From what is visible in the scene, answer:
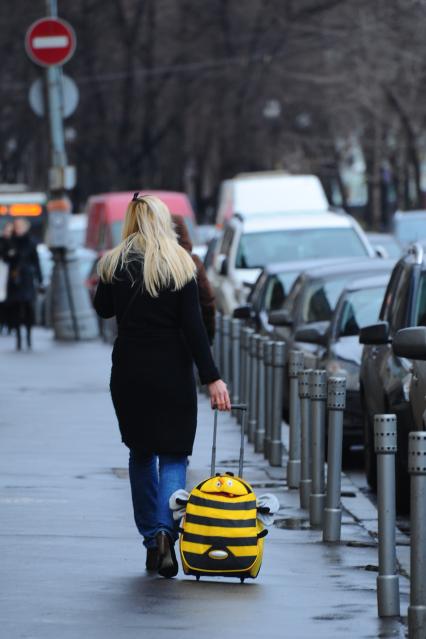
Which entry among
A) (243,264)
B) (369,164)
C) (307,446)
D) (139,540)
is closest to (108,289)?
(139,540)

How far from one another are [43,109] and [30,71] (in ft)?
88.8

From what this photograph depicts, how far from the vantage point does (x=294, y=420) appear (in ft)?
37.0

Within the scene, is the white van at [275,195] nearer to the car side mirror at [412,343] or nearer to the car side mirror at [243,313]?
the car side mirror at [243,313]

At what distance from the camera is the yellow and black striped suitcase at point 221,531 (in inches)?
308

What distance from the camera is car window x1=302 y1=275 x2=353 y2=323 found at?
16.6 m

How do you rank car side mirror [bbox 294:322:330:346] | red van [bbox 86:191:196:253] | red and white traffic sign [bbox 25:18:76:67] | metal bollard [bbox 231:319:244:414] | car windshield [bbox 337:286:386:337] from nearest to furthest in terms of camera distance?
car side mirror [bbox 294:322:330:346], car windshield [bbox 337:286:386:337], metal bollard [bbox 231:319:244:414], red and white traffic sign [bbox 25:18:76:67], red van [bbox 86:191:196:253]

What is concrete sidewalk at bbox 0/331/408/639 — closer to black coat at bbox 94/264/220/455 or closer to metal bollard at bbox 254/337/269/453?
metal bollard at bbox 254/337/269/453

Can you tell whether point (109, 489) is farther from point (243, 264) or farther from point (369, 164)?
point (369, 164)

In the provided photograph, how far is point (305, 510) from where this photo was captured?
1056 cm

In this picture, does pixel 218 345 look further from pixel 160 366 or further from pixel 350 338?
pixel 160 366

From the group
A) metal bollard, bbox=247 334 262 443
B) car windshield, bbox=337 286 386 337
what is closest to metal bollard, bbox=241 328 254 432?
metal bollard, bbox=247 334 262 443

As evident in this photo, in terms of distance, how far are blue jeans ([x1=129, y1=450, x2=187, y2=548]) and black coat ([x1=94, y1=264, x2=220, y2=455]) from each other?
8 centimetres

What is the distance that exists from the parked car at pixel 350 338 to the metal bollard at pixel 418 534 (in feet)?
22.0

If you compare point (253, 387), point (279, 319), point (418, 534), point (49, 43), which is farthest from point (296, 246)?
point (418, 534)
